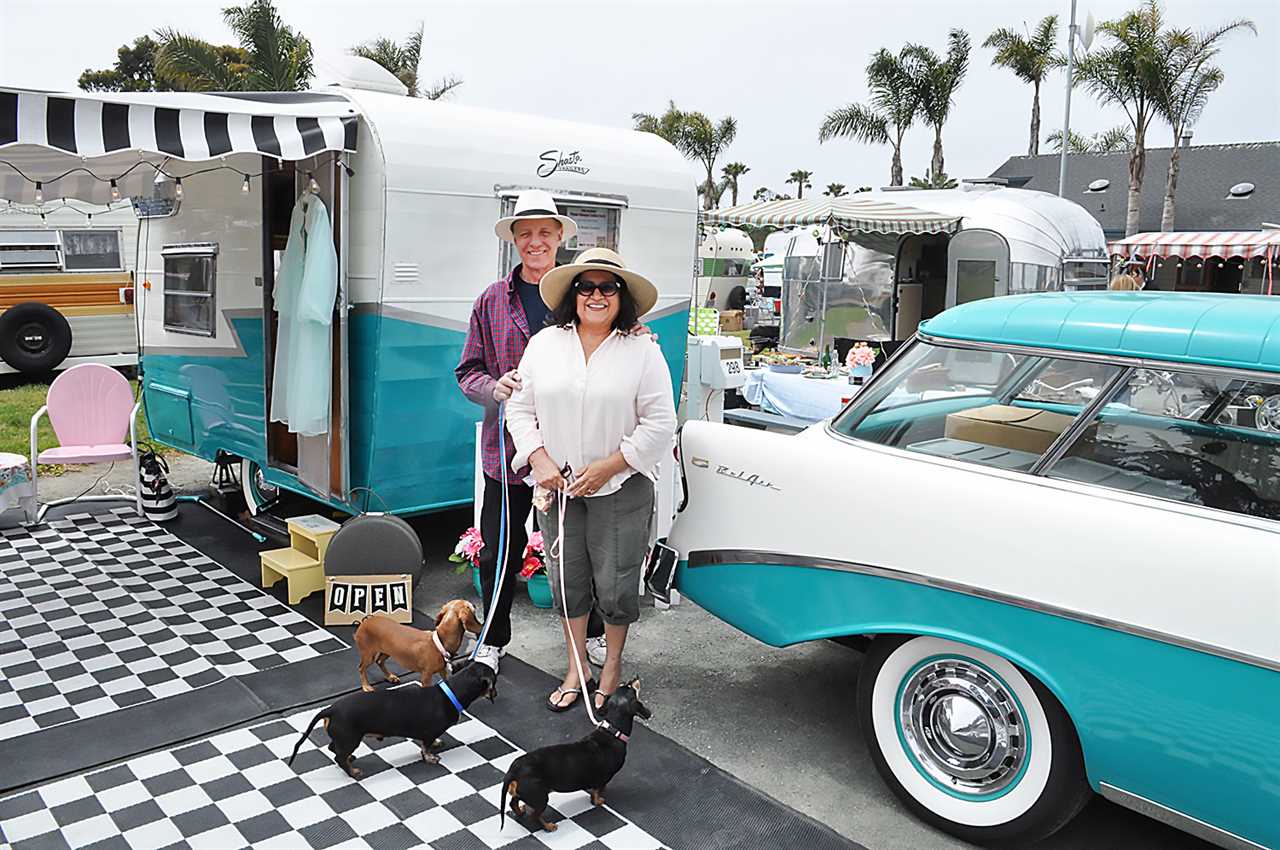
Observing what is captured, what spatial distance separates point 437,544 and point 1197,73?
21.0 metres

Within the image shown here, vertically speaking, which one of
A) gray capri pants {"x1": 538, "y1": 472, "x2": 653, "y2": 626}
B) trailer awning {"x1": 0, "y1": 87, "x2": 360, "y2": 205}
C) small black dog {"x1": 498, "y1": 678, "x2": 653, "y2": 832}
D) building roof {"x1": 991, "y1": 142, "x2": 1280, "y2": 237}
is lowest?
small black dog {"x1": 498, "y1": 678, "x2": 653, "y2": 832}

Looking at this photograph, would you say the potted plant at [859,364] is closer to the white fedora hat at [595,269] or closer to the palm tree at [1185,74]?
the white fedora hat at [595,269]

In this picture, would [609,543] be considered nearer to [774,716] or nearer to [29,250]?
[774,716]

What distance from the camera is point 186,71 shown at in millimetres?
18734

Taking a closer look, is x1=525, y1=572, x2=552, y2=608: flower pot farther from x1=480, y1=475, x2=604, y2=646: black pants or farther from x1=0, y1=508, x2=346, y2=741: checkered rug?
x1=0, y1=508, x2=346, y2=741: checkered rug

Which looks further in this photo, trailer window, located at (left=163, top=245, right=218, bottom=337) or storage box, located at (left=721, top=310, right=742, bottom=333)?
storage box, located at (left=721, top=310, right=742, bottom=333)

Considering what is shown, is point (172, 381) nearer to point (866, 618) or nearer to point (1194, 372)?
point (866, 618)

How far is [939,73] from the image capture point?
81.8 feet

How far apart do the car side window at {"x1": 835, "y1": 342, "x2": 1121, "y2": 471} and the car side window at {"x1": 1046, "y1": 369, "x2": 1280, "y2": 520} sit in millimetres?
97

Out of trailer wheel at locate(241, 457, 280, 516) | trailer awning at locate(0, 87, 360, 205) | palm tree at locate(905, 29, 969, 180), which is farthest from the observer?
palm tree at locate(905, 29, 969, 180)

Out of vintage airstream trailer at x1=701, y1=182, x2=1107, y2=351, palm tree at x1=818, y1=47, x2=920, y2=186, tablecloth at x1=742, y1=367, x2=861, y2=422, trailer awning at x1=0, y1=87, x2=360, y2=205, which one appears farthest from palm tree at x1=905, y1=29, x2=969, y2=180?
trailer awning at x1=0, y1=87, x2=360, y2=205

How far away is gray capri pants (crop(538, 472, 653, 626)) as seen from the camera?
3645mm

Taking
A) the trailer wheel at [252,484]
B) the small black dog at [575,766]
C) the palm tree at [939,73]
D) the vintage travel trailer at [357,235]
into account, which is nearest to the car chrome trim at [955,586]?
the small black dog at [575,766]

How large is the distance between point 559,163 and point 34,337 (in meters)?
8.68
